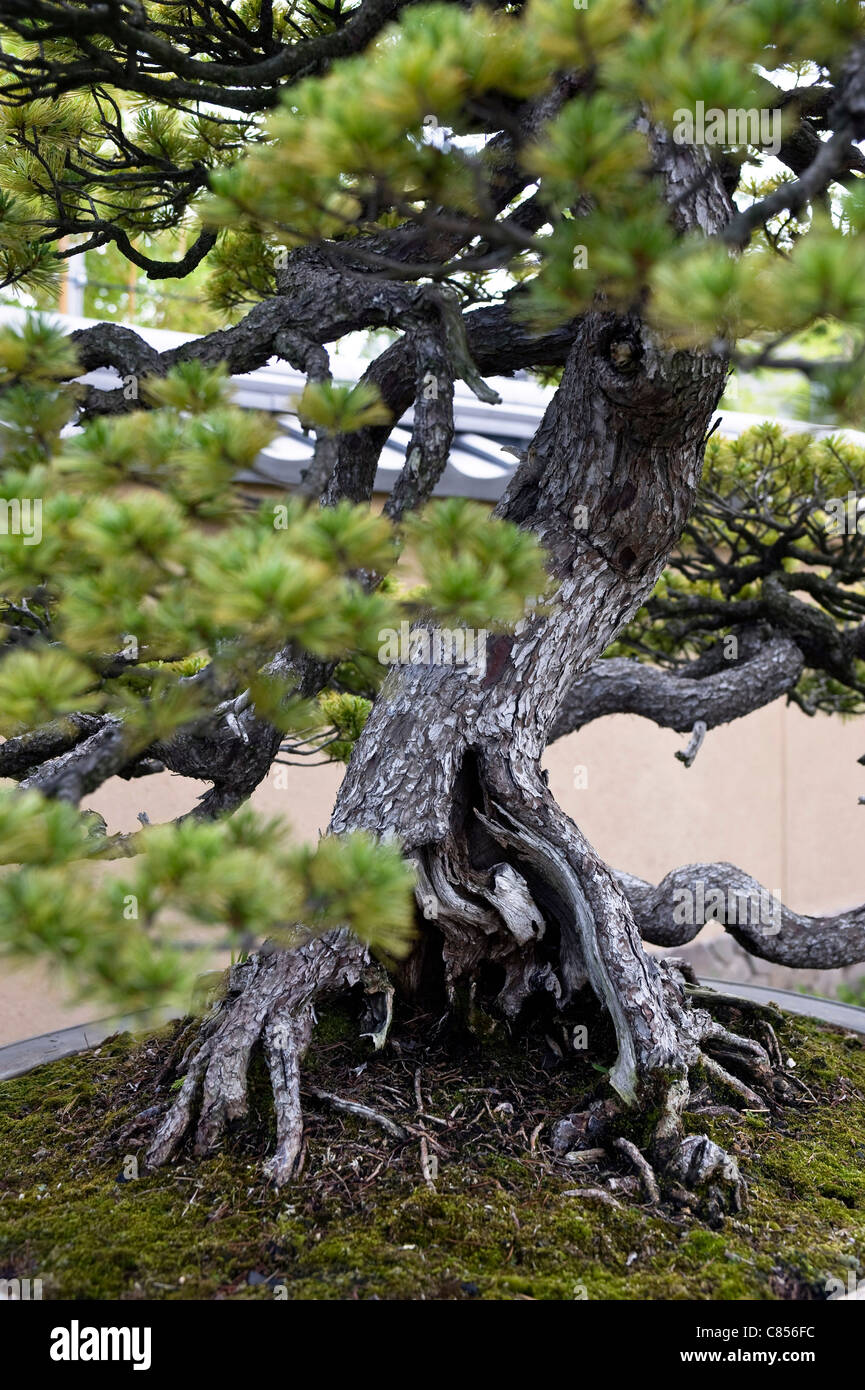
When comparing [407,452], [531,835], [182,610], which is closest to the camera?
[182,610]

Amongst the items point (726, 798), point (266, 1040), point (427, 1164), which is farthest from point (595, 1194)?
point (726, 798)

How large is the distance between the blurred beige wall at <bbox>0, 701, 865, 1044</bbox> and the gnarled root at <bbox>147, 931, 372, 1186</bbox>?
6.78 feet

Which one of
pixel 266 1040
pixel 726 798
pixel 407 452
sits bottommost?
pixel 726 798

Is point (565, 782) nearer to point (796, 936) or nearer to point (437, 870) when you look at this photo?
point (796, 936)

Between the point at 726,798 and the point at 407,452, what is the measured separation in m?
3.74

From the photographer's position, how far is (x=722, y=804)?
184 inches

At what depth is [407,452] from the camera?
1.26 metres

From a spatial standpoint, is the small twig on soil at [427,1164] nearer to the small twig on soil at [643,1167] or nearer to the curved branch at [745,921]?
the small twig on soil at [643,1167]

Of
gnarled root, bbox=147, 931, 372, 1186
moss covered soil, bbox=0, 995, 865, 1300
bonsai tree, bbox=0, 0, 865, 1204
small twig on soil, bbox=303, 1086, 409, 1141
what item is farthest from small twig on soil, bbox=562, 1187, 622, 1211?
gnarled root, bbox=147, 931, 372, 1186

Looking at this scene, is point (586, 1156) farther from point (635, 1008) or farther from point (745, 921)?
point (745, 921)

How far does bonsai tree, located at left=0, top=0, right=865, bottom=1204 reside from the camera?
76 cm

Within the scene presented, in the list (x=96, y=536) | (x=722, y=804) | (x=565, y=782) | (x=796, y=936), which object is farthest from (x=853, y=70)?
(x=722, y=804)

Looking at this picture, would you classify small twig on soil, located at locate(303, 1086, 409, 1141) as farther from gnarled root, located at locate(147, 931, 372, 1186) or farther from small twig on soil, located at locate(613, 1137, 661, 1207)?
small twig on soil, located at locate(613, 1137, 661, 1207)
